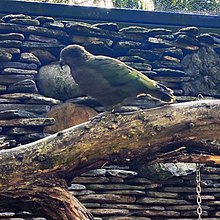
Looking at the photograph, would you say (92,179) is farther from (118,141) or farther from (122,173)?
(118,141)

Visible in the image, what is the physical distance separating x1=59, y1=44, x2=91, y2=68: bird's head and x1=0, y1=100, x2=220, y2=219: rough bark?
2.59ft

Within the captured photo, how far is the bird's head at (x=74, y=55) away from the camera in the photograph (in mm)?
3498

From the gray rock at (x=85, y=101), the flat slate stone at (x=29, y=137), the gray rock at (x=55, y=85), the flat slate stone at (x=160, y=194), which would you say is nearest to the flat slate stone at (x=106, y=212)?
the flat slate stone at (x=160, y=194)

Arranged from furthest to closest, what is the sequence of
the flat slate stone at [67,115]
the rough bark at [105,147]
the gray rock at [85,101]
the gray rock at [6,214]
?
the gray rock at [85,101] → the flat slate stone at [67,115] → the gray rock at [6,214] → the rough bark at [105,147]

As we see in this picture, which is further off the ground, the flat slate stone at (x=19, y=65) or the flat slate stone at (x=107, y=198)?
the flat slate stone at (x=19, y=65)

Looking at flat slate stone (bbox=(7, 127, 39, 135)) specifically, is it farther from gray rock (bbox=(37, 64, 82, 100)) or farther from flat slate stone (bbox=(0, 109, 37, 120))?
gray rock (bbox=(37, 64, 82, 100))

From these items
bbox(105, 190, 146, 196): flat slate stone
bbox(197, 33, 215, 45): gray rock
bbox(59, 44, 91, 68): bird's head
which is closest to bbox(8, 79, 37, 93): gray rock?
bbox(59, 44, 91, 68): bird's head

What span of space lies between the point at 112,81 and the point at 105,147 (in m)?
0.55

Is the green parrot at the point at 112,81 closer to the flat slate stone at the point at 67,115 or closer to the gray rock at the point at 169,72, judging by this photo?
the flat slate stone at the point at 67,115

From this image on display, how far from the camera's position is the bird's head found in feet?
11.5

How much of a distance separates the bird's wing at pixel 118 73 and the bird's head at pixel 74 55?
0.21 m

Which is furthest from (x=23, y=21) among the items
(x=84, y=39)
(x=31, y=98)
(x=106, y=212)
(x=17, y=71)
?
(x=106, y=212)

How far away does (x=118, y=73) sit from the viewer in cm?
315

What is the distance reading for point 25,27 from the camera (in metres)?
4.76
